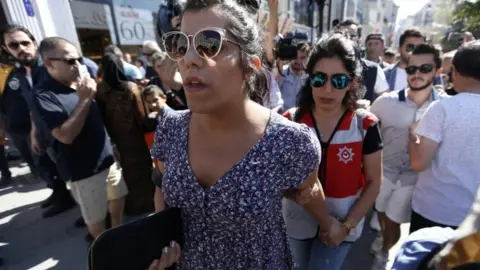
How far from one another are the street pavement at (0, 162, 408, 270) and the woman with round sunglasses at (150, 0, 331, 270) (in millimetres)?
1880

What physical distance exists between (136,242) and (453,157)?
5.57 ft

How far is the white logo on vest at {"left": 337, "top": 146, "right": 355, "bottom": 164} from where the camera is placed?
1.48m

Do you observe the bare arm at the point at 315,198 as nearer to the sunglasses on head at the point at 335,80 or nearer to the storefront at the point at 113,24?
the sunglasses on head at the point at 335,80

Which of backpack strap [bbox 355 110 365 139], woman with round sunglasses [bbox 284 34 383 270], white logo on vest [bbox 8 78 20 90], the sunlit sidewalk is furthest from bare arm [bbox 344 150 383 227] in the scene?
white logo on vest [bbox 8 78 20 90]

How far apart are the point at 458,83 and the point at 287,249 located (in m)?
1.38

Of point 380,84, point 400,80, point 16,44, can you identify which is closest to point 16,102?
point 16,44

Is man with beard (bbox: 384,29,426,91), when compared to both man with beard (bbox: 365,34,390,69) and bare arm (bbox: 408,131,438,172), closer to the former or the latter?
man with beard (bbox: 365,34,390,69)

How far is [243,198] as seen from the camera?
101 cm

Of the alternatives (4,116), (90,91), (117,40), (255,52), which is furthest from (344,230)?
(117,40)

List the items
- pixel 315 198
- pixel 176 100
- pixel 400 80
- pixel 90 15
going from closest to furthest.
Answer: pixel 315 198 < pixel 176 100 < pixel 400 80 < pixel 90 15

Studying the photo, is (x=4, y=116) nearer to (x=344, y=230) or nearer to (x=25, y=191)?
(x=25, y=191)

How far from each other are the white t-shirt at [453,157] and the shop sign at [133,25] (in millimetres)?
9485

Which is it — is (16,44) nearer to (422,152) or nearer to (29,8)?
(29,8)

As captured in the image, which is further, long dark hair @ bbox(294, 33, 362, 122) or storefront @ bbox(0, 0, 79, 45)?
storefront @ bbox(0, 0, 79, 45)
